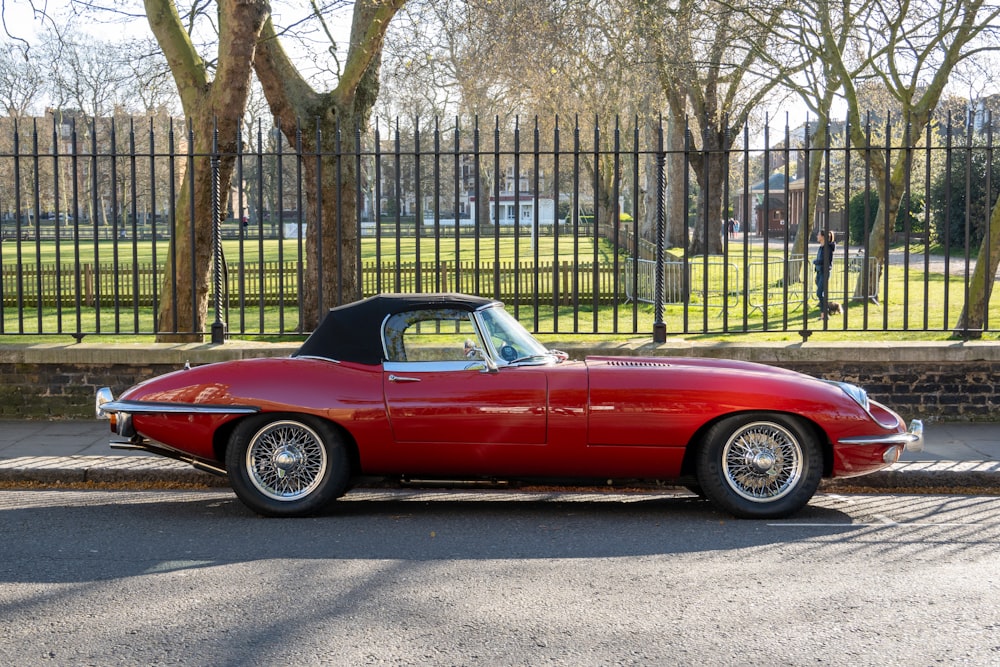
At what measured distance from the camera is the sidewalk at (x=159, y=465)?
26.9 feet

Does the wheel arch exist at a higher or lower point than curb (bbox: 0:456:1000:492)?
higher

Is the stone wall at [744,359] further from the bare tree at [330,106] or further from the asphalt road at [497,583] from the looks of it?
the bare tree at [330,106]

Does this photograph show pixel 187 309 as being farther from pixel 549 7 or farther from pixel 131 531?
pixel 549 7

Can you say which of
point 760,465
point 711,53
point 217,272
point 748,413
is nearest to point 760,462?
point 760,465

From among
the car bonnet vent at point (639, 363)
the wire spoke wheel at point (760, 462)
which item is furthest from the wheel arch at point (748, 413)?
the car bonnet vent at point (639, 363)

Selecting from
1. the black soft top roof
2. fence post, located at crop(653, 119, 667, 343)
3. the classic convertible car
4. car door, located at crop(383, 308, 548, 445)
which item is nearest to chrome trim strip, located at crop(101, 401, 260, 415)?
the classic convertible car

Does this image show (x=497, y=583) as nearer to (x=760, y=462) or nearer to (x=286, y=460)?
(x=286, y=460)

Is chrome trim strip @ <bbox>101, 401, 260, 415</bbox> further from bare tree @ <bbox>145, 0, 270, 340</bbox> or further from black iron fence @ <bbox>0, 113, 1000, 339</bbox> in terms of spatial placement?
bare tree @ <bbox>145, 0, 270, 340</bbox>

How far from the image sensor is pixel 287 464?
6984 millimetres

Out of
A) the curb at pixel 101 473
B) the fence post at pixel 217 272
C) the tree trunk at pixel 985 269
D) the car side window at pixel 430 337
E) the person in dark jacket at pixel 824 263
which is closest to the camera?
the car side window at pixel 430 337

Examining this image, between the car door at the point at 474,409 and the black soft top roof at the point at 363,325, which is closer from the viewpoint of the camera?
the car door at the point at 474,409

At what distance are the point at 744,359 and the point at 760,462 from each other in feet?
11.1

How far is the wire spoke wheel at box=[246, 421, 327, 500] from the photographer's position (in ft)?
22.9

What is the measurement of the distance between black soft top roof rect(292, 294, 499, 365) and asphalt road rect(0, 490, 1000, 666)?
100 centimetres
